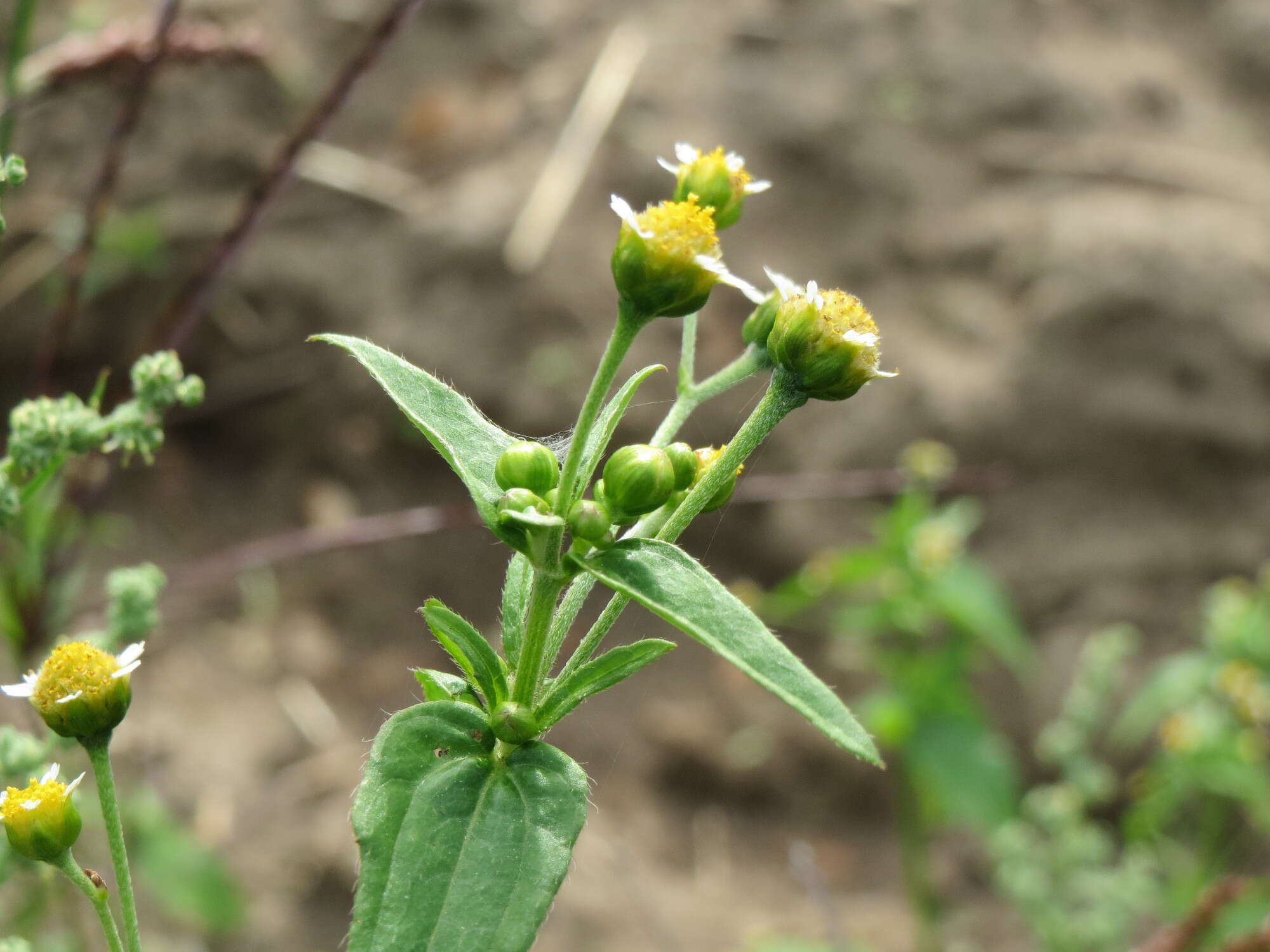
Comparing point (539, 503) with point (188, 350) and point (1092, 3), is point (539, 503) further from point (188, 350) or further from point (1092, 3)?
point (1092, 3)

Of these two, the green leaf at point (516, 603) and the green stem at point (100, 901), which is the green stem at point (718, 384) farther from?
the green stem at point (100, 901)

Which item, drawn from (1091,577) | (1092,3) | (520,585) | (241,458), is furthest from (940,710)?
(1092,3)

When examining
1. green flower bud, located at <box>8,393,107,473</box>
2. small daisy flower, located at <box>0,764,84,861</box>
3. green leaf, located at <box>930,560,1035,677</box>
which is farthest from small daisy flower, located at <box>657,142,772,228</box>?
green leaf, located at <box>930,560,1035,677</box>

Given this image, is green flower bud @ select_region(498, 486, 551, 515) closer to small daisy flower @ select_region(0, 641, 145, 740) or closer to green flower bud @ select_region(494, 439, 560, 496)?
green flower bud @ select_region(494, 439, 560, 496)

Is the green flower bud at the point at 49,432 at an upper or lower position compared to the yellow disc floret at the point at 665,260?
lower

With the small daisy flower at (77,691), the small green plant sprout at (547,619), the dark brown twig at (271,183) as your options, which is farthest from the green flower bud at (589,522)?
the dark brown twig at (271,183)

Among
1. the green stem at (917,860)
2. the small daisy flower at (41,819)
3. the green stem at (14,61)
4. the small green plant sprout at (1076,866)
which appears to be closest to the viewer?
the small daisy flower at (41,819)
